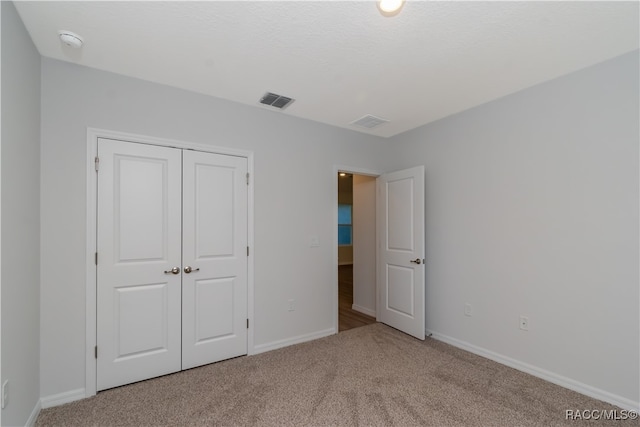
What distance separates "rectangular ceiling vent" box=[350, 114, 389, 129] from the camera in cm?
350

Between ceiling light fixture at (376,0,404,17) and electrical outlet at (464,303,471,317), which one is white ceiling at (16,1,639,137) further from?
electrical outlet at (464,303,471,317)

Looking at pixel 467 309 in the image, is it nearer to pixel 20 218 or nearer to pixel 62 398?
pixel 62 398

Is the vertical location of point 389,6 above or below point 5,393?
above

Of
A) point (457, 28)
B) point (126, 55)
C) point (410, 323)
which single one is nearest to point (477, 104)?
point (457, 28)

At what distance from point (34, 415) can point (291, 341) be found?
210 centimetres

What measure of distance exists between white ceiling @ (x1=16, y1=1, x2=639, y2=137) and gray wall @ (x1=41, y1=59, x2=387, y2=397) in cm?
21

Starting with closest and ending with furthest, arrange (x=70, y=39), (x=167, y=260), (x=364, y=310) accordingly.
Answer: (x=70, y=39) < (x=167, y=260) < (x=364, y=310)

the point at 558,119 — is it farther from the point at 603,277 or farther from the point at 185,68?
the point at 185,68

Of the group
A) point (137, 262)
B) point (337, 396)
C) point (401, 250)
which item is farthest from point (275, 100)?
point (337, 396)

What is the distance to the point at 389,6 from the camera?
1671 millimetres

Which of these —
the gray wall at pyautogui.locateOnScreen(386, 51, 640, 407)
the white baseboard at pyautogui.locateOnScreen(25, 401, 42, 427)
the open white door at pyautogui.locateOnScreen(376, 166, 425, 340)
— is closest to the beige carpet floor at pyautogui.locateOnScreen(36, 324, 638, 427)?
the white baseboard at pyautogui.locateOnScreen(25, 401, 42, 427)

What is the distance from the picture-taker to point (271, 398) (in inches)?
91.0

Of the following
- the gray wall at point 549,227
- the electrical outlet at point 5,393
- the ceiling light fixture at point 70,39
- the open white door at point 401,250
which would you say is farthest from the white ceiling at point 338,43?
the electrical outlet at point 5,393

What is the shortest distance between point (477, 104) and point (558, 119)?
0.77 m
